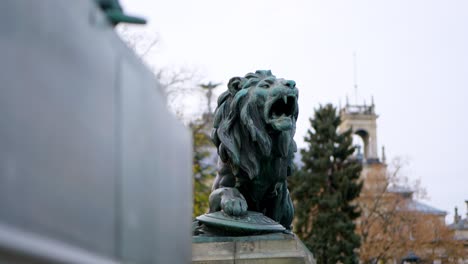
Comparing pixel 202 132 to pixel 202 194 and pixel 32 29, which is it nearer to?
pixel 202 194

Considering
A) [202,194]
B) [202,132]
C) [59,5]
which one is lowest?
[59,5]

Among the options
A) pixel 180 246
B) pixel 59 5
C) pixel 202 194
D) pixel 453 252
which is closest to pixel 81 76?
pixel 59 5

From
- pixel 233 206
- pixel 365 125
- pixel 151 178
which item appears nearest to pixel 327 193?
pixel 233 206

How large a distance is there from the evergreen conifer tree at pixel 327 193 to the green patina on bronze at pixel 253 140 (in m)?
32.3

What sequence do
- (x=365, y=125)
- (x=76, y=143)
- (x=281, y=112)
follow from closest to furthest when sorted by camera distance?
(x=76, y=143) < (x=281, y=112) < (x=365, y=125)

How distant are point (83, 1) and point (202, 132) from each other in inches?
1213

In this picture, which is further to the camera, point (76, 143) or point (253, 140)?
point (253, 140)

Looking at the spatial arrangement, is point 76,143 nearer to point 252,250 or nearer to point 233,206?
point 252,250

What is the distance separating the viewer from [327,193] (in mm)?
41875

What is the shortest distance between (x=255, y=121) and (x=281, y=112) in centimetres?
22

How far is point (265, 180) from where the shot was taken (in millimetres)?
6801

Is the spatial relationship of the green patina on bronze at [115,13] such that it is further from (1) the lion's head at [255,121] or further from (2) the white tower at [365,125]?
(2) the white tower at [365,125]

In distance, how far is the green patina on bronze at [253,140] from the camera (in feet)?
21.1

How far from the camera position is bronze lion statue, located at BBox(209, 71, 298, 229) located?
643 centimetres
